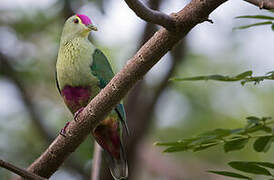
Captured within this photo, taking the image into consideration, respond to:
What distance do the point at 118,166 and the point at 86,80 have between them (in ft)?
2.13

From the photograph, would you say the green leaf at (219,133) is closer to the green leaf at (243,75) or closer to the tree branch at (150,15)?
the green leaf at (243,75)

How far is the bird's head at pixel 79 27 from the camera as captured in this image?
10.8 ft

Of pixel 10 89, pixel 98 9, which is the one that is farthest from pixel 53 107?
pixel 98 9

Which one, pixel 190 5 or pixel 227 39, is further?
pixel 227 39

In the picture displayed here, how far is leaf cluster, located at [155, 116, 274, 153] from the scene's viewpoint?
156 cm

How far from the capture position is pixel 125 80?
71.8 inches

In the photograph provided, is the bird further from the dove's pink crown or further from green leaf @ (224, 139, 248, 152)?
green leaf @ (224, 139, 248, 152)

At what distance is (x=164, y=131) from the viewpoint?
585cm

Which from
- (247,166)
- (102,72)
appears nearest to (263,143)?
(247,166)

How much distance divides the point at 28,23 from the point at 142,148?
6.11 ft

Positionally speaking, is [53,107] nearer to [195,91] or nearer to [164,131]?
[164,131]

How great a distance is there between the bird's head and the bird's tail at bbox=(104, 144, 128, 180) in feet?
2.83

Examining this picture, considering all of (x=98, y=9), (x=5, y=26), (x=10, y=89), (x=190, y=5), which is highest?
(x=190, y=5)

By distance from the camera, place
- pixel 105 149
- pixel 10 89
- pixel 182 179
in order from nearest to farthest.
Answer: pixel 105 149 < pixel 10 89 < pixel 182 179
